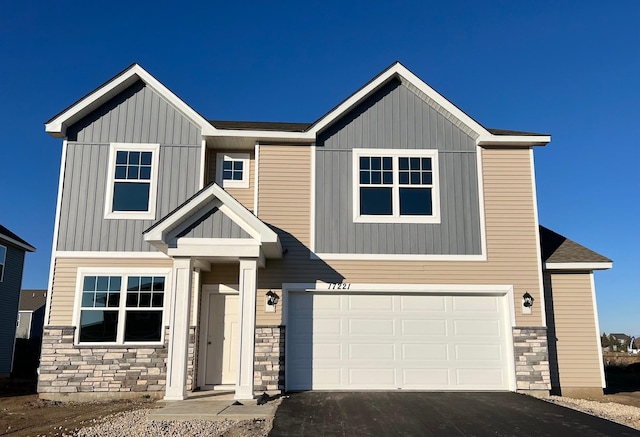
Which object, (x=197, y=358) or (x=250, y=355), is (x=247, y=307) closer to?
(x=250, y=355)

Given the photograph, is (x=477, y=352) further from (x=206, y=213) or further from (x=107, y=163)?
(x=107, y=163)

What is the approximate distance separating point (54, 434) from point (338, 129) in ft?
27.1

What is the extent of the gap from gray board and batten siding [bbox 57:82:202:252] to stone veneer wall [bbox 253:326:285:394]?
3.21 m

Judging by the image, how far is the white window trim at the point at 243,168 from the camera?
11891 millimetres

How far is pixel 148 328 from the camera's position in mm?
10695

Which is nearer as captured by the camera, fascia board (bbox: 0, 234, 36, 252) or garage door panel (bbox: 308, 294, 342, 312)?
garage door panel (bbox: 308, 294, 342, 312)

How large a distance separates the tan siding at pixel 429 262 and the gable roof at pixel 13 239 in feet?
39.6

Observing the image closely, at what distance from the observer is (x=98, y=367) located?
10492mm

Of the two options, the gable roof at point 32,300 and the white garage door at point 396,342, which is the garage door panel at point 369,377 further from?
the gable roof at point 32,300

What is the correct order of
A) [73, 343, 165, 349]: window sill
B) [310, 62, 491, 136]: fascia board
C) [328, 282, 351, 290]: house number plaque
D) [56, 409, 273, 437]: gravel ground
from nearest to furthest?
[56, 409, 273, 437]: gravel ground → [73, 343, 165, 349]: window sill → [328, 282, 351, 290]: house number plaque → [310, 62, 491, 136]: fascia board

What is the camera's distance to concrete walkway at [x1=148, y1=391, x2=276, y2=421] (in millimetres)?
7945

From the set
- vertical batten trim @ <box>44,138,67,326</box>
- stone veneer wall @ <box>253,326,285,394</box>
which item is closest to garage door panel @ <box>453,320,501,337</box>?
stone veneer wall @ <box>253,326,285,394</box>

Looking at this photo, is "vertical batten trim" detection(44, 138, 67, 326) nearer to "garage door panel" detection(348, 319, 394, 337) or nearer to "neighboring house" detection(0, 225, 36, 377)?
"garage door panel" detection(348, 319, 394, 337)

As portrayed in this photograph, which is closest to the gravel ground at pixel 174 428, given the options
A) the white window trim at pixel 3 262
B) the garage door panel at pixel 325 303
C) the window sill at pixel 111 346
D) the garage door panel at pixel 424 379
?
the window sill at pixel 111 346
